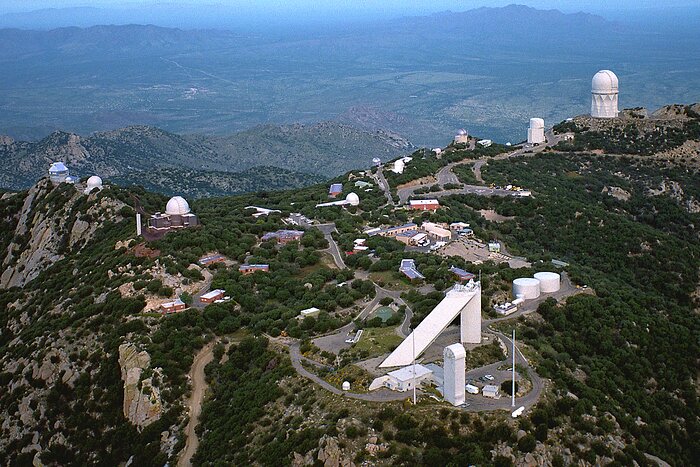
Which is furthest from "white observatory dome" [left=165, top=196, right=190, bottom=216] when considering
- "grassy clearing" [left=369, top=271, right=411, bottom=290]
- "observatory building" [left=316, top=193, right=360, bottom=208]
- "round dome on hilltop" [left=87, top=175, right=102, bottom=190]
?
"grassy clearing" [left=369, top=271, right=411, bottom=290]

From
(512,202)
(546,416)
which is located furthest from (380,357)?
(512,202)

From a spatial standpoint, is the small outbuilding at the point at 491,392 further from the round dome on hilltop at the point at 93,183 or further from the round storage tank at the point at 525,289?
the round dome on hilltop at the point at 93,183

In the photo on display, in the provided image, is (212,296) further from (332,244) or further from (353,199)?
(353,199)

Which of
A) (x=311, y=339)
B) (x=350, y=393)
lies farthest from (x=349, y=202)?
(x=350, y=393)

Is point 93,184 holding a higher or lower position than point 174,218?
lower

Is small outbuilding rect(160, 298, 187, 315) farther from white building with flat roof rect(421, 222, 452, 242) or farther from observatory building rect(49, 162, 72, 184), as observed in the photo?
observatory building rect(49, 162, 72, 184)

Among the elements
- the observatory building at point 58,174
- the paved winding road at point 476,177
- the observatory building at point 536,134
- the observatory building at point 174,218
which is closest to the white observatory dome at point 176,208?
the observatory building at point 174,218
